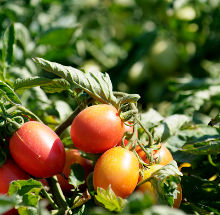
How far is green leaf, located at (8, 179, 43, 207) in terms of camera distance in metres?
0.82

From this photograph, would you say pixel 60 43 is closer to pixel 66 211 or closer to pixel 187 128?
pixel 187 128

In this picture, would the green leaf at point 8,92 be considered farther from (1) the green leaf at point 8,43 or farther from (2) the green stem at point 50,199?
(1) the green leaf at point 8,43

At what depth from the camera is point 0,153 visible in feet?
3.04

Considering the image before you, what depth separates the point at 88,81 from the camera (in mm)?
939

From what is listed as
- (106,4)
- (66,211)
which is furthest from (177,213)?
(106,4)

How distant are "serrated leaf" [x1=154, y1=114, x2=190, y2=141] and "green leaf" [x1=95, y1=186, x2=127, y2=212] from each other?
0.34m

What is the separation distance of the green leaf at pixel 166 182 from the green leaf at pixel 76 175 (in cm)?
21

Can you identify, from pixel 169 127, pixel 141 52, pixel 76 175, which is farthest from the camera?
pixel 141 52

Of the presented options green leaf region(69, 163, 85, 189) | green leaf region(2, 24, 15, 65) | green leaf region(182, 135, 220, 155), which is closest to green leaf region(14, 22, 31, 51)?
green leaf region(2, 24, 15, 65)

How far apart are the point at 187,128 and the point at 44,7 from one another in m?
1.28

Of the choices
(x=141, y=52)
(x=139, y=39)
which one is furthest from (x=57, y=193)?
(x=139, y=39)

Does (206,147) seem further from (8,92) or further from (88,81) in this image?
(8,92)

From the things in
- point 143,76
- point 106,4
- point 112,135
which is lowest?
point 143,76

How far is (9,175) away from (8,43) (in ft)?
1.75
